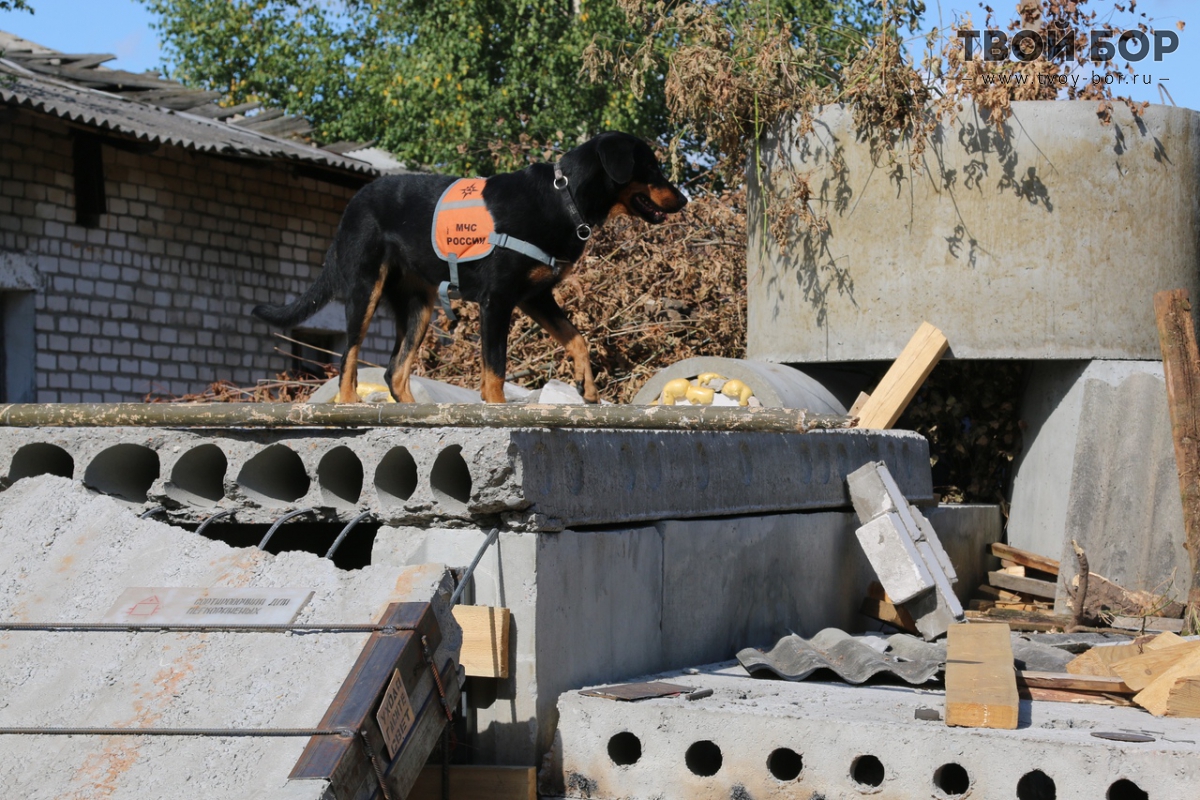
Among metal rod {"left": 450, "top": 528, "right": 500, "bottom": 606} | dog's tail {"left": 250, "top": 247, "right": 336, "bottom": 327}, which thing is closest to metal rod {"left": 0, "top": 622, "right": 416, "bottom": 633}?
metal rod {"left": 450, "top": 528, "right": 500, "bottom": 606}

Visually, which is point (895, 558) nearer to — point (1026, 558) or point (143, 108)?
point (1026, 558)

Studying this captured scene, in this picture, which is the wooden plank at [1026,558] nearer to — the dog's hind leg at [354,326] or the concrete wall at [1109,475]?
the concrete wall at [1109,475]

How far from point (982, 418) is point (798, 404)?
7.10 feet

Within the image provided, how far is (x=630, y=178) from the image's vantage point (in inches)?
218

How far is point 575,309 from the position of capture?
9805 millimetres

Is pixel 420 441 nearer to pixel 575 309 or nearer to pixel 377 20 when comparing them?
pixel 575 309

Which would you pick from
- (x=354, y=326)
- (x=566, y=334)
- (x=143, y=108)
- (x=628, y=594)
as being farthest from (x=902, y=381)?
(x=143, y=108)

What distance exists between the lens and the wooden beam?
21.0 feet

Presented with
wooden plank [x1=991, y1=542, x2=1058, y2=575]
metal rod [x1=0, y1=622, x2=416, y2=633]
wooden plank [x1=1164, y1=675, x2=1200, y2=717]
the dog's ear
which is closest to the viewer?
metal rod [x1=0, y1=622, x2=416, y2=633]

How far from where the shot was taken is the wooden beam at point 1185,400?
640 cm

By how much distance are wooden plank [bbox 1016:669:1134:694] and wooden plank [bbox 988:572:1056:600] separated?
3626mm

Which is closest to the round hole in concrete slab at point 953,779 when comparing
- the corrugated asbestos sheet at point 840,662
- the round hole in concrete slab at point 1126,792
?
the round hole in concrete slab at point 1126,792

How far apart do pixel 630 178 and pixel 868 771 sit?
2.67 m

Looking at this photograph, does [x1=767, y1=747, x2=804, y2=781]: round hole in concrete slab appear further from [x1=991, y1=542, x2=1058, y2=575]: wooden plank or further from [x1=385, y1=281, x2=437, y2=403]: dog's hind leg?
[x1=991, y1=542, x2=1058, y2=575]: wooden plank
